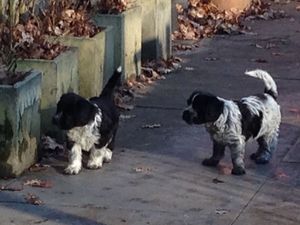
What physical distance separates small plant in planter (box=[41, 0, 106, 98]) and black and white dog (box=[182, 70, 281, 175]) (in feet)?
6.51

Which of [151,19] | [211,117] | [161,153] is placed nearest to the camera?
[211,117]

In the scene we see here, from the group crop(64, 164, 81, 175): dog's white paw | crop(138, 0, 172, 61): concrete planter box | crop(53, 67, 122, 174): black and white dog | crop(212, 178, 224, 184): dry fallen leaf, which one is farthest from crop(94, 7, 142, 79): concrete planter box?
crop(212, 178, 224, 184): dry fallen leaf

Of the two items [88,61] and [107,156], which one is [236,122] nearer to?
[107,156]

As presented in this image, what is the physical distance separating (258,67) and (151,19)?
4.64 feet

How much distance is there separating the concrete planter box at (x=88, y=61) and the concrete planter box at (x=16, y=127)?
5.46 feet

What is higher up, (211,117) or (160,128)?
(211,117)

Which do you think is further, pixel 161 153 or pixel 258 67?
pixel 258 67

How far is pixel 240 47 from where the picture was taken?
552 inches

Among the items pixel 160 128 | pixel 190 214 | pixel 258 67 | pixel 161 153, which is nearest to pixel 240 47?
pixel 258 67

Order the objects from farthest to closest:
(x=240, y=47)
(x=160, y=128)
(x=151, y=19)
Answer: (x=240, y=47) < (x=151, y=19) < (x=160, y=128)

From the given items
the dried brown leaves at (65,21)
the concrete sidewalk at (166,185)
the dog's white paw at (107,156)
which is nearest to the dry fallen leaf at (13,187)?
the concrete sidewalk at (166,185)

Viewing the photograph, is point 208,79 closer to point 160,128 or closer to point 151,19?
point 151,19

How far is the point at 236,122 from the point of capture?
8078 millimetres

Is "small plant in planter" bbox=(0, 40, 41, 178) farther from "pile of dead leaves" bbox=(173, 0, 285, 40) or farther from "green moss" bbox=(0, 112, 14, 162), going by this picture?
"pile of dead leaves" bbox=(173, 0, 285, 40)
